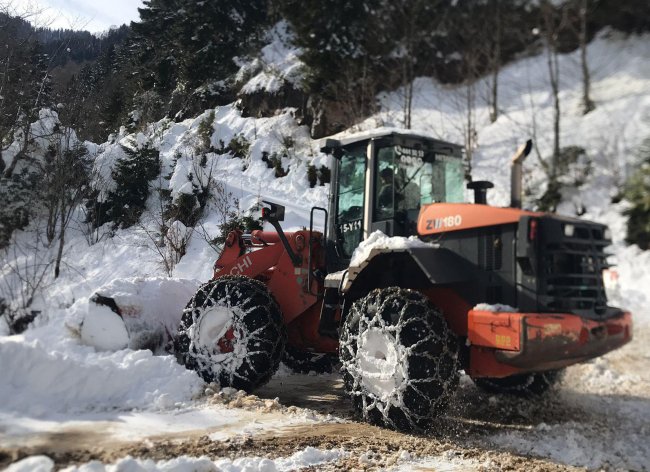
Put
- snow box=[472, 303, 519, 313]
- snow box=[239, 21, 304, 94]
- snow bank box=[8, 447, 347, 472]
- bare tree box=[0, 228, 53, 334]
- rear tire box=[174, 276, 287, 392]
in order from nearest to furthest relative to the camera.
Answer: snow bank box=[8, 447, 347, 472], snow box=[472, 303, 519, 313], rear tire box=[174, 276, 287, 392], bare tree box=[0, 228, 53, 334], snow box=[239, 21, 304, 94]

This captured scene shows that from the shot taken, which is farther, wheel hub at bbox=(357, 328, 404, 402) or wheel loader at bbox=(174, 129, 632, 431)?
wheel hub at bbox=(357, 328, 404, 402)

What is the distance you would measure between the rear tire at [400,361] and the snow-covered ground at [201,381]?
1.19 feet

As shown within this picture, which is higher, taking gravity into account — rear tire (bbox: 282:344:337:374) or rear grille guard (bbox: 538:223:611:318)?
rear grille guard (bbox: 538:223:611:318)

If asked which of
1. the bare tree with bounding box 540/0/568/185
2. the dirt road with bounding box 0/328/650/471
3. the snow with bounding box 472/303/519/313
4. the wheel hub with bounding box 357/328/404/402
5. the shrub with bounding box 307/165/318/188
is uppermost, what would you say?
the bare tree with bounding box 540/0/568/185

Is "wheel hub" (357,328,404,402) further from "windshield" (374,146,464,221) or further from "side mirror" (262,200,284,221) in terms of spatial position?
"side mirror" (262,200,284,221)

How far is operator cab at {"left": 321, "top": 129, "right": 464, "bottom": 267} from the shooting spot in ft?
14.9

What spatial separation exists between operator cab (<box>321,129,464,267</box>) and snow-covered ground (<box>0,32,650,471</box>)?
21.2 inches

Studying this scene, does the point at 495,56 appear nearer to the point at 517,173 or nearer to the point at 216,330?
the point at 517,173

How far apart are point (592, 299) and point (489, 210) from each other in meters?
1.01

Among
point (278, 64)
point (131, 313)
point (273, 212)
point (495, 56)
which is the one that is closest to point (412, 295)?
point (273, 212)

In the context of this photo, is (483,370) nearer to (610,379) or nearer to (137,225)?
(610,379)

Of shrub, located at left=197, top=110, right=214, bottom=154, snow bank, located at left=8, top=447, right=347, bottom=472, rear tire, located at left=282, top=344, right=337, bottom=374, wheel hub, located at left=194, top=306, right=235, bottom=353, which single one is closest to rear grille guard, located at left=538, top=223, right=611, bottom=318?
snow bank, located at left=8, top=447, right=347, bottom=472

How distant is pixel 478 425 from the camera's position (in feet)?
13.9

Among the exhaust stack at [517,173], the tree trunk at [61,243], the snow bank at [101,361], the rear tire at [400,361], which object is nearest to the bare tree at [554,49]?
the exhaust stack at [517,173]
